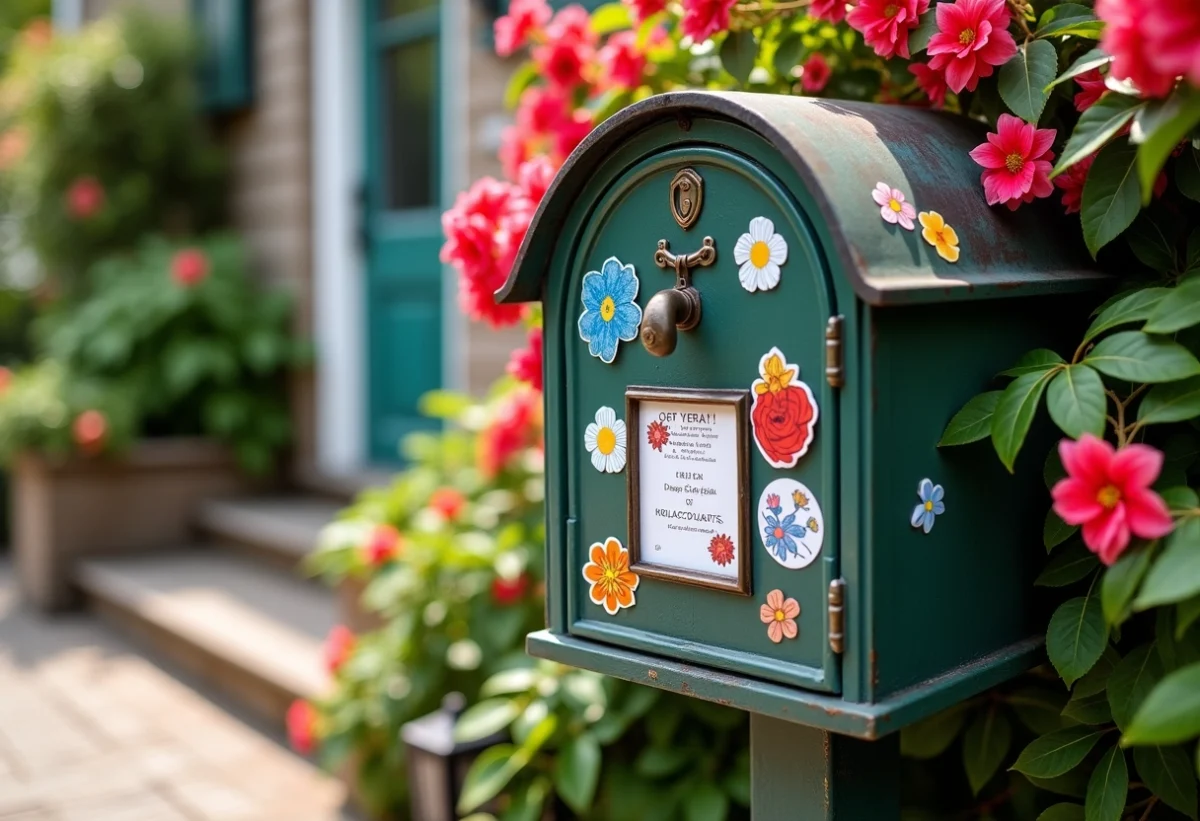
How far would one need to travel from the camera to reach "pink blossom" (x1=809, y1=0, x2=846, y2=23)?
5.03 ft

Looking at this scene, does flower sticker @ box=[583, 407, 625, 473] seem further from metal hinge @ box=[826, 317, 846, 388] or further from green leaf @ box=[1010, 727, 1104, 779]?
green leaf @ box=[1010, 727, 1104, 779]

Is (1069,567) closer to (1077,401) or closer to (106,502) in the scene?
(1077,401)

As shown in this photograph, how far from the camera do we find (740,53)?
1726 millimetres

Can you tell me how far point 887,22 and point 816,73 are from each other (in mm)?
284

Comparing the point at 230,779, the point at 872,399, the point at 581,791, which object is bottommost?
the point at 230,779

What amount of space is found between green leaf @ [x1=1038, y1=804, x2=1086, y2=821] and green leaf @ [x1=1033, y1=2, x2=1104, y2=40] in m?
0.92

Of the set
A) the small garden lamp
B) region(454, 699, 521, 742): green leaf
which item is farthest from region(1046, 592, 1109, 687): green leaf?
the small garden lamp

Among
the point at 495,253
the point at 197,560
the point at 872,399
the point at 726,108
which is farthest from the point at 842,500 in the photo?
the point at 197,560

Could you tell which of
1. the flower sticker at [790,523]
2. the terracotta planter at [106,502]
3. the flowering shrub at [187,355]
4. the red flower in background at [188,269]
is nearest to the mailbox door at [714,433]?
the flower sticker at [790,523]

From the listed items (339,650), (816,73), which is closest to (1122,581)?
(816,73)

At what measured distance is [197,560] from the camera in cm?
555

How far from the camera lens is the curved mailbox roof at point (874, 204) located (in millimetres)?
1219

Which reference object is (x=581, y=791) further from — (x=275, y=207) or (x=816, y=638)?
(x=275, y=207)

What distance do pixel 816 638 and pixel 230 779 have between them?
9.11ft
